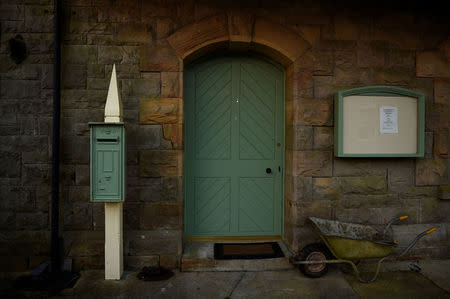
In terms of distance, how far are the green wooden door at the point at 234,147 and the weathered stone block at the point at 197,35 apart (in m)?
0.41

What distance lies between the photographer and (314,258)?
3367 millimetres

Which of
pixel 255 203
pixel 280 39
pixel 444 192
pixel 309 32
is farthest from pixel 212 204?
pixel 444 192

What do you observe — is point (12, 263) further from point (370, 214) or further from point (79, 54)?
point (370, 214)

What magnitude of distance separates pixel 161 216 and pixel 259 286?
1.44 m

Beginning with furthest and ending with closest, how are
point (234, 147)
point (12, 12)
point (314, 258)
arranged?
point (234, 147) < point (12, 12) < point (314, 258)

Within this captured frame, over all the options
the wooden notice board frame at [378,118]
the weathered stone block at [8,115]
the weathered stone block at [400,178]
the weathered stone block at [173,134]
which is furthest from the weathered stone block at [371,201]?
the weathered stone block at [8,115]

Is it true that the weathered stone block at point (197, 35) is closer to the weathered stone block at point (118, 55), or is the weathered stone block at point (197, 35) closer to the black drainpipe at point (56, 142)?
the weathered stone block at point (118, 55)

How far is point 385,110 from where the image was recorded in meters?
3.69

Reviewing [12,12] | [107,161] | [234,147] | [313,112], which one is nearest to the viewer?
[107,161]

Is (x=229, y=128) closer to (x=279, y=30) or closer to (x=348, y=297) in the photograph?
(x=279, y=30)

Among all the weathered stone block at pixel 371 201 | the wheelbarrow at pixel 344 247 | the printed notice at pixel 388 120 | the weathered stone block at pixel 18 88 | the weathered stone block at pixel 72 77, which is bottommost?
the wheelbarrow at pixel 344 247

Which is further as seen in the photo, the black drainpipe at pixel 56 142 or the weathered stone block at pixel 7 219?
the weathered stone block at pixel 7 219

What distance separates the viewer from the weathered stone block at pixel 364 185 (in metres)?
3.74

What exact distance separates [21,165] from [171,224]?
6.52 ft
